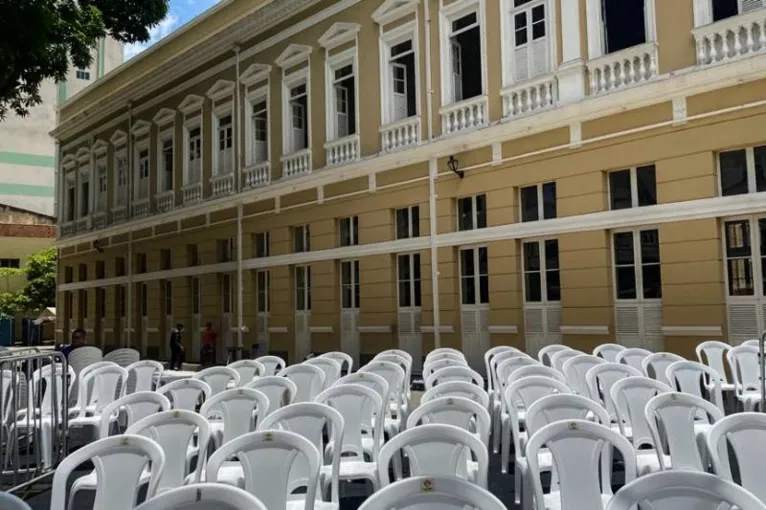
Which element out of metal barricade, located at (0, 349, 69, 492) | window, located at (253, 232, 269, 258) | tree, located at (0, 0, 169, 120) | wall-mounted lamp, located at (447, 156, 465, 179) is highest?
tree, located at (0, 0, 169, 120)

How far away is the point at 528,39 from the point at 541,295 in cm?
493

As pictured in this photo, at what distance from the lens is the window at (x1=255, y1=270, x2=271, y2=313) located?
2022 cm

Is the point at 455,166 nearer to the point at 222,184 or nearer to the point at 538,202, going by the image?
the point at 538,202

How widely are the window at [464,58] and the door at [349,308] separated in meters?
4.88

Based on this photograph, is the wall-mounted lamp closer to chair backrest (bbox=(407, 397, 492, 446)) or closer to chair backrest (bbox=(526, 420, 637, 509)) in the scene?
chair backrest (bbox=(407, 397, 492, 446))

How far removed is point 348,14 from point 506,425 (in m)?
13.3

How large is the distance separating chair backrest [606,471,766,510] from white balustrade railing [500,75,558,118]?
1089 centimetres

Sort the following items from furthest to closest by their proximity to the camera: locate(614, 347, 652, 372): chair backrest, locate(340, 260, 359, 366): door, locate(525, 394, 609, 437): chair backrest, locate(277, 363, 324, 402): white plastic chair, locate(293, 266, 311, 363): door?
locate(293, 266, 311, 363): door → locate(340, 260, 359, 366): door → locate(614, 347, 652, 372): chair backrest → locate(277, 363, 324, 402): white plastic chair → locate(525, 394, 609, 437): chair backrest

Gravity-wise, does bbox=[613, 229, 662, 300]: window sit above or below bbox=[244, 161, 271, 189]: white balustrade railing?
below

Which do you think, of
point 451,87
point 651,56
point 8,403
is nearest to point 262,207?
point 451,87

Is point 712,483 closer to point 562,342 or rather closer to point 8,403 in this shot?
point 8,403

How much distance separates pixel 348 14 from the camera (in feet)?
57.8

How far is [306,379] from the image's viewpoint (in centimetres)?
800

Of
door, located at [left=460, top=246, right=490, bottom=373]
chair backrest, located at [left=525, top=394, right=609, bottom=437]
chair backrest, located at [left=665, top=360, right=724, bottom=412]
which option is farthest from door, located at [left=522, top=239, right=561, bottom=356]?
chair backrest, located at [left=525, top=394, right=609, bottom=437]
